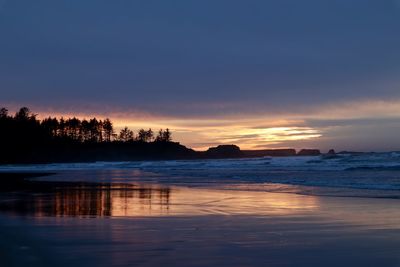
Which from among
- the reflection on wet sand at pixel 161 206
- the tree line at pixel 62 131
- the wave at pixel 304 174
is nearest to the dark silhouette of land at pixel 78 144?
the tree line at pixel 62 131

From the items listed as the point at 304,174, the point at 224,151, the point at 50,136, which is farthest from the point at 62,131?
the point at 304,174

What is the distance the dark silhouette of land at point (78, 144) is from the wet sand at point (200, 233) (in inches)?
3598

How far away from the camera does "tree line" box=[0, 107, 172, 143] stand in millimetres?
104812

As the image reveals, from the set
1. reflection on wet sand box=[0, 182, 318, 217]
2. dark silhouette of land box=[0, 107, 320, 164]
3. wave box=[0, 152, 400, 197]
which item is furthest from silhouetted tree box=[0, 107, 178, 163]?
reflection on wet sand box=[0, 182, 318, 217]

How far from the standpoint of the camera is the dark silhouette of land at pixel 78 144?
103 meters

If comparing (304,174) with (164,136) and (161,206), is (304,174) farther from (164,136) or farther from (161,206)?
(164,136)

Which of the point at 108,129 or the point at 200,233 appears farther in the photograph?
the point at 108,129

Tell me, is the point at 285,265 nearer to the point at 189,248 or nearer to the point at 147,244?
the point at 189,248

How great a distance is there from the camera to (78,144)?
117438 mm

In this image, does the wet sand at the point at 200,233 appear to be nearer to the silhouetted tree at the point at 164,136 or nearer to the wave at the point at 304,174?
the wave at the point at 304,174

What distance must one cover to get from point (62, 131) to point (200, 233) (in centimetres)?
11839

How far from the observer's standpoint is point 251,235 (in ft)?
27.1

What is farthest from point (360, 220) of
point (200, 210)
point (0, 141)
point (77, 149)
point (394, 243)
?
point (77, 149)

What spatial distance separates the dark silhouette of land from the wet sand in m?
91.4
